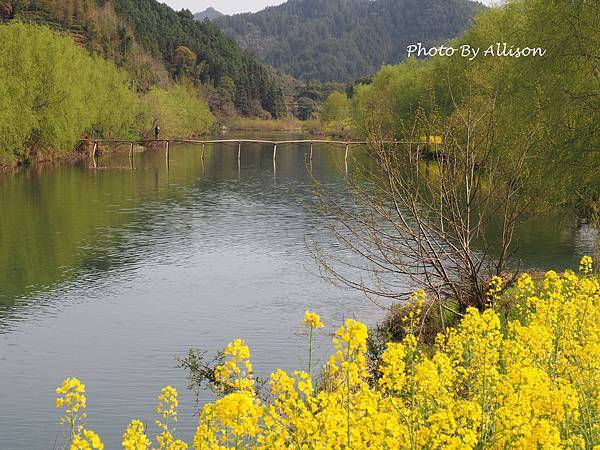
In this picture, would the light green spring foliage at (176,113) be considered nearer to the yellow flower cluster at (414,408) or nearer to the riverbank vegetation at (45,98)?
the riverbank vegetation at (45,98)

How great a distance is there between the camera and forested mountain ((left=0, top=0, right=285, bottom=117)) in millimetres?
98750

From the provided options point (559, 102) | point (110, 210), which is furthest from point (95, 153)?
point (559, 102)

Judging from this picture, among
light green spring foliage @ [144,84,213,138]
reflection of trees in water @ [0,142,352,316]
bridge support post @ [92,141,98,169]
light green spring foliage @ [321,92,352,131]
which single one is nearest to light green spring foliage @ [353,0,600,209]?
reflection of trees in water @ [0,142,352,316]

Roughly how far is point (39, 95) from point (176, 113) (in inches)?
1878

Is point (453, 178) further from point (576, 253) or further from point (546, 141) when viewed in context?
point (576, 253)

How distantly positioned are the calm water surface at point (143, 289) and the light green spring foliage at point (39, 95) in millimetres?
6176

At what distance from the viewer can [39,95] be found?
48.1 metres

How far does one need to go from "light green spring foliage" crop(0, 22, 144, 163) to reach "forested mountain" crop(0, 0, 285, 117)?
79.3 feet

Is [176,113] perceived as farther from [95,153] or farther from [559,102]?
[559,102]

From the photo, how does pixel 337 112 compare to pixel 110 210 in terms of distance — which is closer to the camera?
pixel 110 210

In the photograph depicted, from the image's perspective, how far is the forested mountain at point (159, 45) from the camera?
324 ft

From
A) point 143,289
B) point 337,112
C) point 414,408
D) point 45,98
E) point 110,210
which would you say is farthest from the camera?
point 337,112

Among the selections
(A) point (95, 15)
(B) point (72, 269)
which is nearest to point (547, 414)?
(B) point (72, 269)

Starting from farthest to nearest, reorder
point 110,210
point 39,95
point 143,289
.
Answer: point 39,95 < point 110,210 < point 143,289
